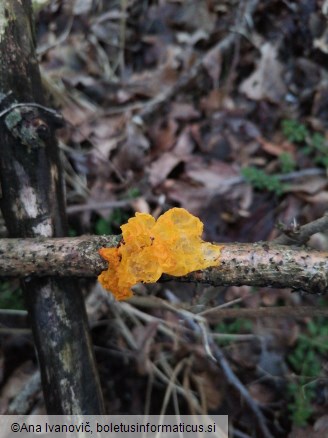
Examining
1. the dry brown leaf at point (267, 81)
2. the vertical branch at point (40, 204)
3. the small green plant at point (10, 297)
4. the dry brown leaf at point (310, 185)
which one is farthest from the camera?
the dry brown leaf at point (267, 81)

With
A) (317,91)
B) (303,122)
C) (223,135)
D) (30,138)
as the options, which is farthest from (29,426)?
(317,91)

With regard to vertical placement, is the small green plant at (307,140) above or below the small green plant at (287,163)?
above

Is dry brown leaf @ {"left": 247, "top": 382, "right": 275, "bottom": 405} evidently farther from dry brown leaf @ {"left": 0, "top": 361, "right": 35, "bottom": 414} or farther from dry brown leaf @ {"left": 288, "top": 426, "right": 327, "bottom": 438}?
dry brown leaf @ {"left": 0, "top": 361, "right": 35, "bottom": 414}

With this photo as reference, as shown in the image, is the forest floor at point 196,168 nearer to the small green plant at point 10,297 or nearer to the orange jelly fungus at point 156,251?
the small green plant at point 10,297

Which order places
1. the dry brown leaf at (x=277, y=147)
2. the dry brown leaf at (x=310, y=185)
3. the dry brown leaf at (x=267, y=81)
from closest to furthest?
the dry brown leaf at (x=310, y=185) < the dry brown leaf at (x=277, y=147) < the dry brown leaf at (x=267, y=81)

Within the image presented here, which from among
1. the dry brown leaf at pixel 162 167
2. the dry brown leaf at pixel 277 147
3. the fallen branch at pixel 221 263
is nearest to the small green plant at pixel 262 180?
the dry brown leaf at pixel 277 147
